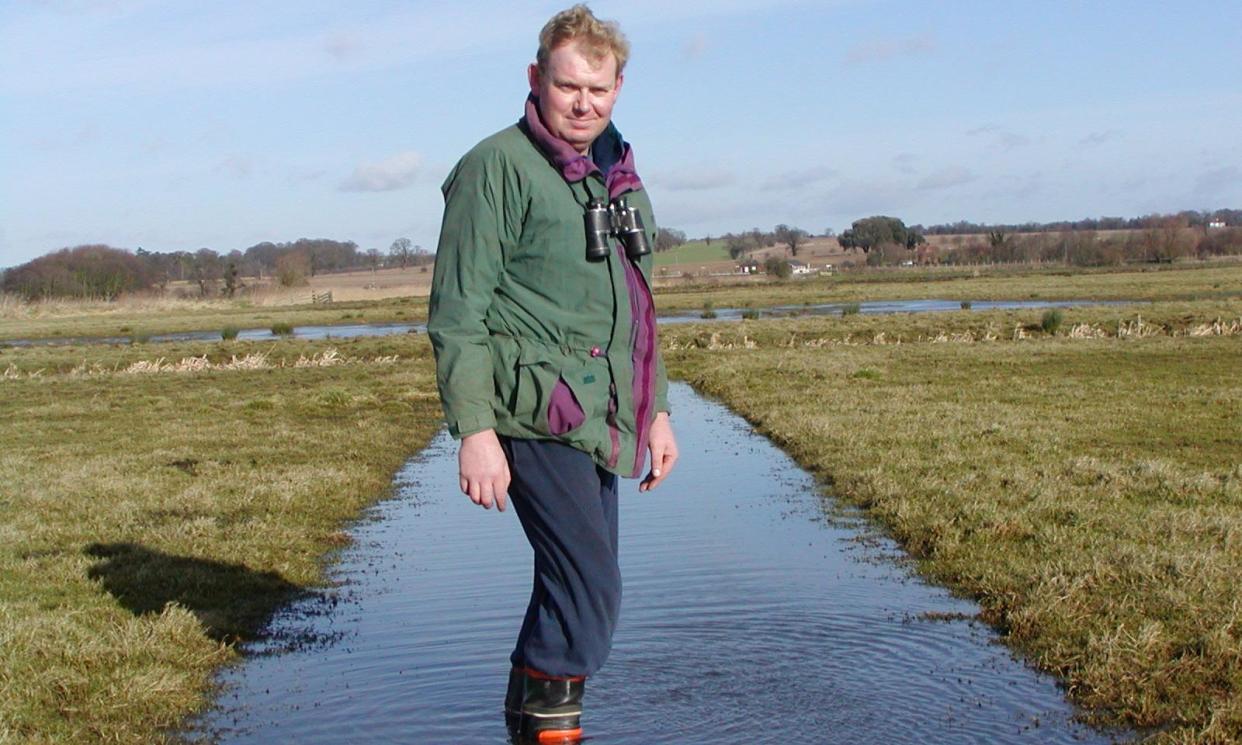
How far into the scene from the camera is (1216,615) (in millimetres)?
6539

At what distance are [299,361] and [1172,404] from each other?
22.0 metres

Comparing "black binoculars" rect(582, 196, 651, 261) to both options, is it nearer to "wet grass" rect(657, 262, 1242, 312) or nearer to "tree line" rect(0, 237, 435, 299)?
"wet grass" rect(657, 262, 1242, 312)

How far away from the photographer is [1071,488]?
10.7 m

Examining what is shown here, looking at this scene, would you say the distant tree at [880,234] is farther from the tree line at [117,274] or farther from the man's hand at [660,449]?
the man's hand at [660,449]

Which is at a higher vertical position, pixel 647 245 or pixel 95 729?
pixel 647 245

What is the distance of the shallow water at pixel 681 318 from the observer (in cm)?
5041

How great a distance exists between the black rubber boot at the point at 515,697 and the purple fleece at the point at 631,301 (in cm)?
85

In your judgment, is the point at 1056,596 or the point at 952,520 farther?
the point at 952,520

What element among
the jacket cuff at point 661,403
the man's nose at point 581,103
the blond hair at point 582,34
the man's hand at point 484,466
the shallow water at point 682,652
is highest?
the blond hair at point 582,34

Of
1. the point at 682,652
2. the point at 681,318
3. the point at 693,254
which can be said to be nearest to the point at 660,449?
the point at 682,652

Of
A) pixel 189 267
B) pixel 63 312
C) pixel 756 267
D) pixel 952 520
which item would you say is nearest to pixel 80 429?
pixel 952 520

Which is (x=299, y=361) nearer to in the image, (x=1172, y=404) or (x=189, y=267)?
(x=1172, y=404)

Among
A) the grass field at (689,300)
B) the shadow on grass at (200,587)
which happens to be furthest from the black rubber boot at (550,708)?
the grass field at (689,300)

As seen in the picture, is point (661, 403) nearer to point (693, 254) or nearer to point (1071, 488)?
point (1071, 488)
